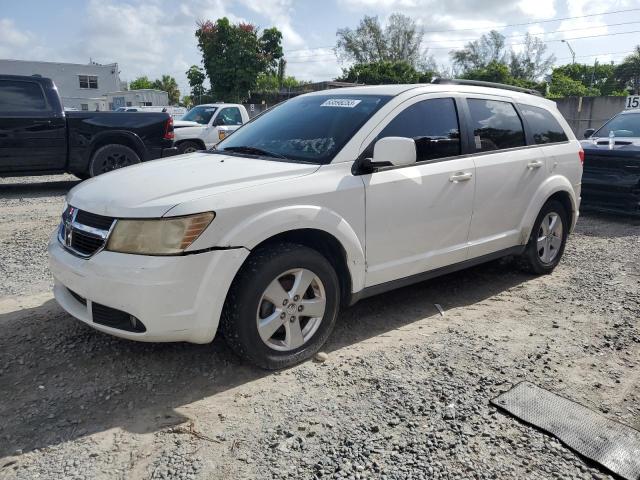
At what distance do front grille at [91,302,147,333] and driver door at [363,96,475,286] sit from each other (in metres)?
1.51

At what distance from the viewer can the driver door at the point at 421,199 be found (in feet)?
12.0

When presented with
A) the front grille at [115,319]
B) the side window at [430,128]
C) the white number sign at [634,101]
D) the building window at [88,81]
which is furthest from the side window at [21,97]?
the building window at [88,81]

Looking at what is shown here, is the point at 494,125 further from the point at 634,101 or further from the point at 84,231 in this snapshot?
the point at 634,101

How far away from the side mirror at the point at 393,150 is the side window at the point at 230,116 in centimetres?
1104

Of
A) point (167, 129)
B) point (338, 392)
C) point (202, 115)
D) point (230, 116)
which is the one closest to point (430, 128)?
point (338, 392)

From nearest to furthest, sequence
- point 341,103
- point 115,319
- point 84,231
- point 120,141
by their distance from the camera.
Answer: point 115,319 → point 84,231 → point 341,103 → point 120,141

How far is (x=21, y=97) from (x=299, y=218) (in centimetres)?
794

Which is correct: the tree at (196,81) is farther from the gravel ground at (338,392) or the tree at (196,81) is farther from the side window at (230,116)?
the gravel ground at (338,392)

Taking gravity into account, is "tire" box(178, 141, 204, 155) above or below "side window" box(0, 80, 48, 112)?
below

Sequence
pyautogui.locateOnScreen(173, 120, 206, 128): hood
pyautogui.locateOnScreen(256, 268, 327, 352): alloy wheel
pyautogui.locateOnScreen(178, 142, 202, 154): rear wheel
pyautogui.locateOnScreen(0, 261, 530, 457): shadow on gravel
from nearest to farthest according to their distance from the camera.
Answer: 1. pyautogui.locateOnScreen(0, 261, 530, 457): shadow on gravel
2. pyautogui.locateOnScreen(256, 268, 327, 352): alloy wheel
3. pyautogui.locateOnScreen(178, 142, 202, 154): rear wheel
4. pyautogui.locateOnScreen(173, 120, 206, 128): hood

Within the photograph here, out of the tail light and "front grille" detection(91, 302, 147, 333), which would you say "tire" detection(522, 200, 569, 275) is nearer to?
"front grille" detection(91, 302, 147, 333)

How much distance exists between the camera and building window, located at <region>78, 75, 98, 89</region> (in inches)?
2094

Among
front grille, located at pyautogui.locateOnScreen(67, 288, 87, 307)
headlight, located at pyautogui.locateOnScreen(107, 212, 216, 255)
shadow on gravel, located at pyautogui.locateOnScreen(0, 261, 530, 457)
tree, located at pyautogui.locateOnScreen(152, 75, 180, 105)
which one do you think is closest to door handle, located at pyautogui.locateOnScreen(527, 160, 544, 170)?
shadow on gravel, located at pyautogui.locateOnScreen(0, 261, 530, 457)

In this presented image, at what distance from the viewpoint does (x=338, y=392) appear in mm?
3117
